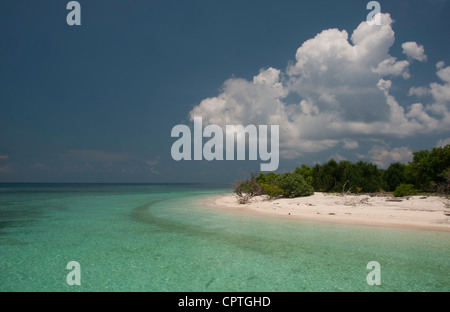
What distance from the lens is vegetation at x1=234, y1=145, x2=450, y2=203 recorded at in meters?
32.2

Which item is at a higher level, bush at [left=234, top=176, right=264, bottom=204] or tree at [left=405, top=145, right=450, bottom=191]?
tree at [left=405, top=145, right=450, bottom=191]

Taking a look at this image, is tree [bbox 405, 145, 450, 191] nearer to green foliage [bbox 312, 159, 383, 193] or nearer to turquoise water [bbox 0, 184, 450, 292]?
green foliage [bbox 312, 159, 383, 193]

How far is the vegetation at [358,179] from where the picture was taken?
32.2 m

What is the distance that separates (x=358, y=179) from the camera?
40.6m

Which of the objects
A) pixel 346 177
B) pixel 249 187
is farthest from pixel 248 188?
pixel 346 177

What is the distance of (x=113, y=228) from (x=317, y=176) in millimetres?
37271
